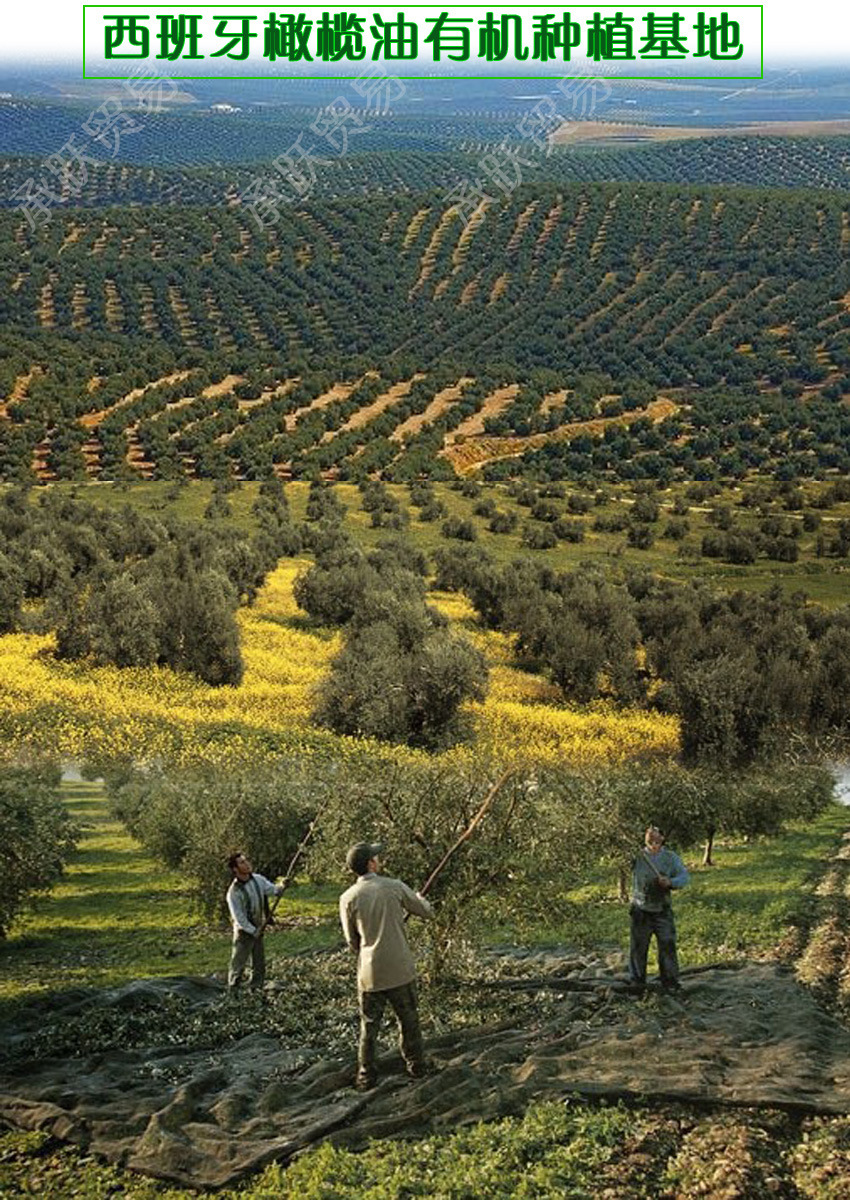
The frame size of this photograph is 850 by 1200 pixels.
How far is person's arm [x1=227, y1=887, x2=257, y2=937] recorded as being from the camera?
16047mm

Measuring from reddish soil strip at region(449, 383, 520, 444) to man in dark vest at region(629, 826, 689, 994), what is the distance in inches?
3665

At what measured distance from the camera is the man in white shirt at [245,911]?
633 inches

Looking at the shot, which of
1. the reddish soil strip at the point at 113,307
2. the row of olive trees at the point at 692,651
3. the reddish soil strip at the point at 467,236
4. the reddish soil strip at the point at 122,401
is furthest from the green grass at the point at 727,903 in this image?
the reddish soil strip at the point at 467,236

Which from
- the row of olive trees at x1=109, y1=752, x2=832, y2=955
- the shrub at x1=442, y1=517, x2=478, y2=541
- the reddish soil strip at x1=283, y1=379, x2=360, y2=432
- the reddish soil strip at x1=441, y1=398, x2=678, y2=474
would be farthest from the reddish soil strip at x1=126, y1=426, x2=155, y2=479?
the row of olive trees at x1=109, y1=752, x2=832, y2=955

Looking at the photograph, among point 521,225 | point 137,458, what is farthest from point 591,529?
point 521,225

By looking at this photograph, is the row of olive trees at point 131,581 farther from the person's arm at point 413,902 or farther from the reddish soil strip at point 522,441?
the reddish soil strip at point 522,441

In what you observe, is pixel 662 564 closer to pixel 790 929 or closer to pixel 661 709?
pixel 661 709

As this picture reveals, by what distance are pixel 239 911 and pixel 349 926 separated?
426cm

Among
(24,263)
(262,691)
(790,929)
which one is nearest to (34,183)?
(24,263)

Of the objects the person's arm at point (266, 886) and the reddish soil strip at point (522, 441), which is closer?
the person's arm at point (266, 886)

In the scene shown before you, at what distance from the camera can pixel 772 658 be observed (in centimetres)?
4416

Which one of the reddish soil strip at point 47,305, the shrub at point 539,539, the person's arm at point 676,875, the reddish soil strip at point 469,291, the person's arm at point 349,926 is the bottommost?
the person's arm at point 676,875

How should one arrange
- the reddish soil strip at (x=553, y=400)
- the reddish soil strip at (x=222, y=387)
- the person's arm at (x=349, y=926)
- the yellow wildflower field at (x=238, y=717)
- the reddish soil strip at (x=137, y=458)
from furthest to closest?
the reddish soil strip at (x=553, y=400)
the reddish soil strip at (x=222, y=387)
the reddish soil strip at (x=137, y=458)
the yellow wildflower field at (x=238, y=717)
the person's arm at (x=349, y=926)

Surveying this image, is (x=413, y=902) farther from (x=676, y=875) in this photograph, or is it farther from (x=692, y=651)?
(x=692, y=651)
